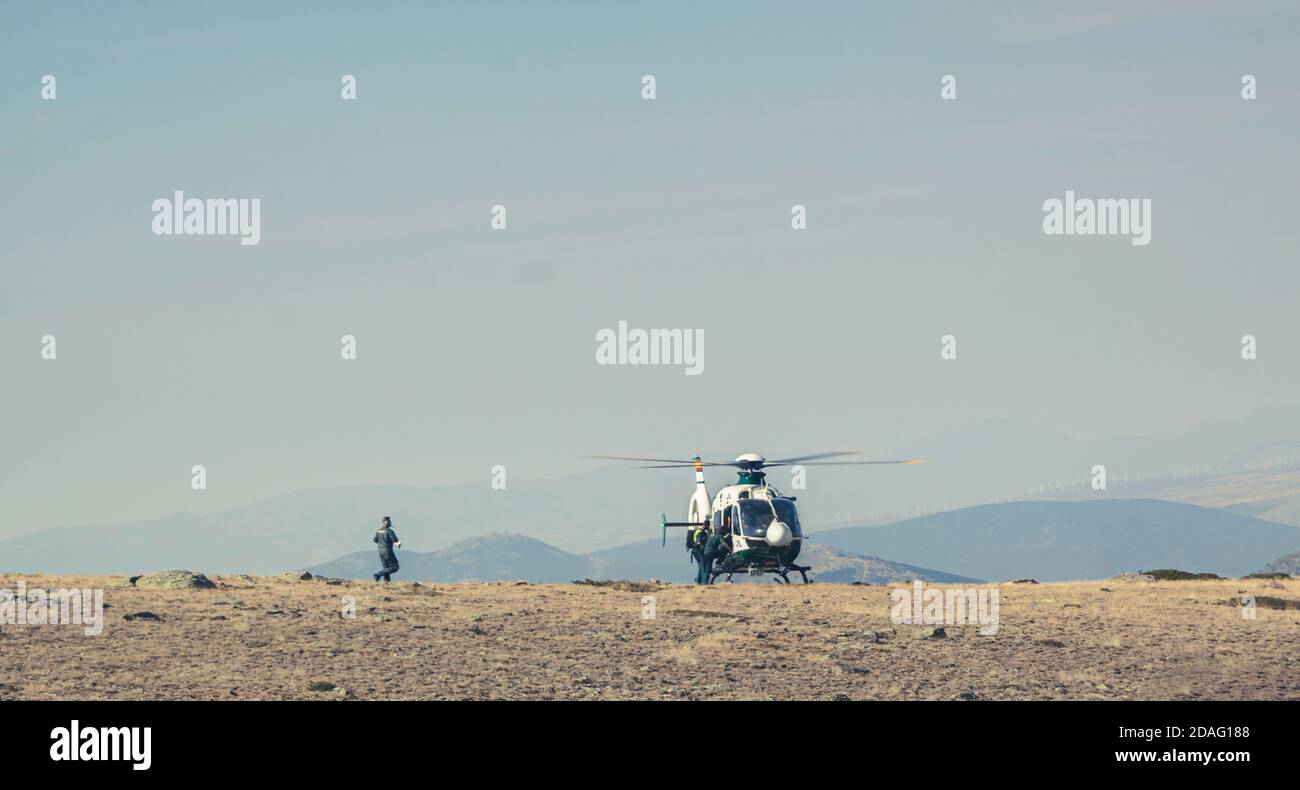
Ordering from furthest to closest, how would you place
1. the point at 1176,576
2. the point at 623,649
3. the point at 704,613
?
the point at 1176,576 → the point at 704,613 → the point at 623,649

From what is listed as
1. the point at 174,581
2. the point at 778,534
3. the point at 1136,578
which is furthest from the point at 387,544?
the point at 1136,578

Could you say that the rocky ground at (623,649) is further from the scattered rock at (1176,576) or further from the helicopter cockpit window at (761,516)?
the scattered rock at (1176,576)

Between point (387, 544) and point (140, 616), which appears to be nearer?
point (140, 616)

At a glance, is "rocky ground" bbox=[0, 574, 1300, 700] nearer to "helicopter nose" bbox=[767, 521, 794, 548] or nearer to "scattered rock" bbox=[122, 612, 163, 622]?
"scattered rock" bbox=[122, 612, 163, 622]

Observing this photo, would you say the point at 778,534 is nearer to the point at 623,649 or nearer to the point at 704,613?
the point at 704,613
